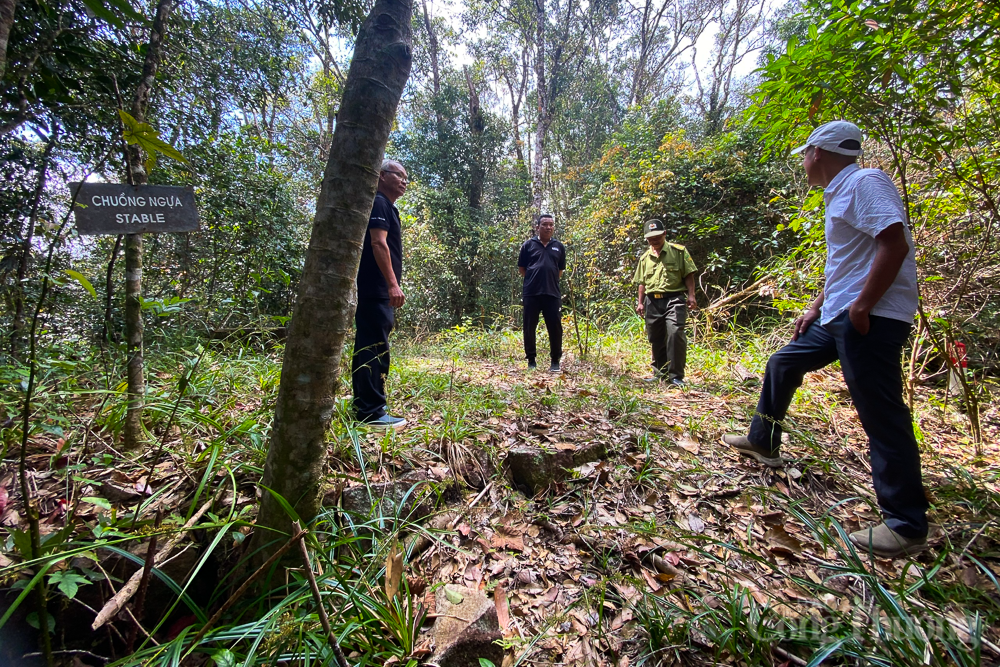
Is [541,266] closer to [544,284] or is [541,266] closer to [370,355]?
[544,284]

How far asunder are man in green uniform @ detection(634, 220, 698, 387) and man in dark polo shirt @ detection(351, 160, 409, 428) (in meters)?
2.78

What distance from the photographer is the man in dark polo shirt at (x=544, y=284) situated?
14.1 feet

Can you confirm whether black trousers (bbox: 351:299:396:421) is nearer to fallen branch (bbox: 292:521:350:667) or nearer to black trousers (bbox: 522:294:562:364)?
fallen branch (bbox: 292:521:350:667)

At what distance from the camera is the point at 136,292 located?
178cm

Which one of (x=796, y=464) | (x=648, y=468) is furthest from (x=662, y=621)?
(x=796, y=464)

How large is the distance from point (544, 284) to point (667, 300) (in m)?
1.33

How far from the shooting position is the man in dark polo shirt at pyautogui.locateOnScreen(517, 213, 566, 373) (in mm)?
4309

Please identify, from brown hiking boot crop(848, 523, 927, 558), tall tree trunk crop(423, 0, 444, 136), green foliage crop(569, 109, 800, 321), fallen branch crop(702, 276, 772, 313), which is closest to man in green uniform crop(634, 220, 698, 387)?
fallen branch crop(702, 276, 772, 313)

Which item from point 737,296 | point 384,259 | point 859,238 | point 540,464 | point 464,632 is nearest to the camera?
point 464,632

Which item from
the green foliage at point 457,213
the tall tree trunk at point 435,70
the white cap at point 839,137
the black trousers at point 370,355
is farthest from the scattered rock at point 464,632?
the tall tree trunk at point 435,70

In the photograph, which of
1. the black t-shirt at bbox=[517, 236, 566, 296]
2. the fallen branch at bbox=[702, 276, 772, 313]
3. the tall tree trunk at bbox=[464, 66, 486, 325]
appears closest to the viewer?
the black t-shirt at bbox=[517, 236, 566, 296]

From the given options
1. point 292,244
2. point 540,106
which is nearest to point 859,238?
point 292,244

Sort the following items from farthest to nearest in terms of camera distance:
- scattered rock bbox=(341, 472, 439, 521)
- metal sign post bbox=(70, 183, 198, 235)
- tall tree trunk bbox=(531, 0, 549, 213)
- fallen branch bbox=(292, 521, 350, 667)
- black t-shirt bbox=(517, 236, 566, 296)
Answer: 1. tall tree trunk bbox=(531, 0, 549, 213)
2. black t-shirt bbox=(517, 236, 566, 296)
3. scattered rock bbox=(341, 472, 439, 521)
4. metal sign post bbox=(70, 183, 198, 235)
5. fallen branch bbox=(292, 521, 350, 667)

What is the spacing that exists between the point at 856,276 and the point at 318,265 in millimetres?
2290
